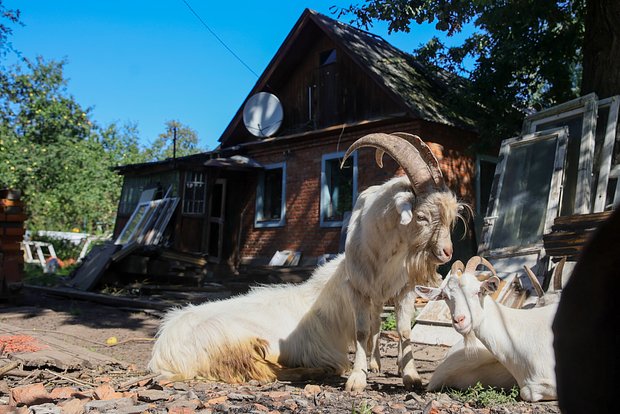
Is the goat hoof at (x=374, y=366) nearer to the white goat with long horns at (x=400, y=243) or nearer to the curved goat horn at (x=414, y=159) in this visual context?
the white goat with long horns at (x=400, y=243)

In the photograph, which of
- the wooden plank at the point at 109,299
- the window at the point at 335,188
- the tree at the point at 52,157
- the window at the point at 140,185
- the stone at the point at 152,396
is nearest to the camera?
the stone at the point at 152,396

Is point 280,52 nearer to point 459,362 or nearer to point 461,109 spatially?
point 461,109

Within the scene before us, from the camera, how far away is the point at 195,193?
17422mm

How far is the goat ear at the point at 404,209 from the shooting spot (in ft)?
14.9

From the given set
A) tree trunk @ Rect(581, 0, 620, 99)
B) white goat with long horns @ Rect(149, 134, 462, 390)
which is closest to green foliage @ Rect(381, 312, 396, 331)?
white goat with long horns @ Rect(149, 134, 462, 390)

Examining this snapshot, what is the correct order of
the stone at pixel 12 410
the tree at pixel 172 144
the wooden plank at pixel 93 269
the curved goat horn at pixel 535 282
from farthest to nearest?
the tree at pixel 172 144, the wooden plank at pixel 93 269, the curved goat horn at pixel 535 282, the stone at pixel 12 410

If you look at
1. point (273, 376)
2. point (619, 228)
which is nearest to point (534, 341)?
point (273, 376)

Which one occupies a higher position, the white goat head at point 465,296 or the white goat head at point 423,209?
the white goat head at point 423,209

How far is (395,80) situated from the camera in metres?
14.6

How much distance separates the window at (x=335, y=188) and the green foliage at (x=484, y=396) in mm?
10486

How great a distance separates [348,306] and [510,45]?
10.1 meters

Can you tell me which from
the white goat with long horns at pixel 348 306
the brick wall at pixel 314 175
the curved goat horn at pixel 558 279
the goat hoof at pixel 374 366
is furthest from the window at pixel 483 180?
the goat hoof at pixel 374 366

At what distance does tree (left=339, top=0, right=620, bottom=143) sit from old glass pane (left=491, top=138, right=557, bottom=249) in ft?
10.5

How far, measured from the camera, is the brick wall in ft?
45.9
